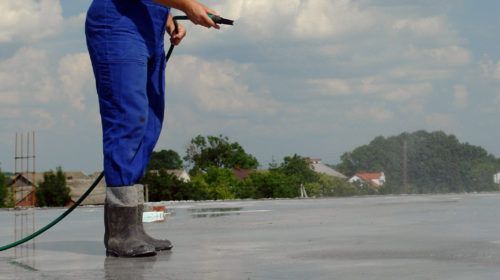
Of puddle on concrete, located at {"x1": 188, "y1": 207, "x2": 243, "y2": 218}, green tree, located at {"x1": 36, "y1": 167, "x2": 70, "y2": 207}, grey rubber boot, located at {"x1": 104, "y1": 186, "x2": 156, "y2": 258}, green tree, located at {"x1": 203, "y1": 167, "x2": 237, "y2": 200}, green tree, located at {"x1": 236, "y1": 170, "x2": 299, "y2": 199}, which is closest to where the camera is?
grey rubber boot, located at {"x1": 104, "y1": 186, "x2": 156, "y2": 258}

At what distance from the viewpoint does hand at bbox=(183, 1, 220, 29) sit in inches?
229

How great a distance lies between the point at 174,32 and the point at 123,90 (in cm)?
107

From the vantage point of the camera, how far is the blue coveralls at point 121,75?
18.9ft

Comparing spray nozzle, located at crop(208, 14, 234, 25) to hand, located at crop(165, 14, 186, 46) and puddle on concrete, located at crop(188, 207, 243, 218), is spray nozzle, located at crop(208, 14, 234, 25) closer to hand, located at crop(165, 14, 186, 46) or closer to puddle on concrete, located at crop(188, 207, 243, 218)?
hand, located at crop(165, 14, 186, 46)

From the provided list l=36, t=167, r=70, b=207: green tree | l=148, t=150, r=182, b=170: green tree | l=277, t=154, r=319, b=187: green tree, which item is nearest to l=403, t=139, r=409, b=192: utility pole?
l=36, t=167, r=70, b=207: green tree

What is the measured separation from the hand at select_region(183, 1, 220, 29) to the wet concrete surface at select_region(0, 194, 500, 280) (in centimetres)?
135

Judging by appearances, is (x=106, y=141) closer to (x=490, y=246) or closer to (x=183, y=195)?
(x=490, y=246)

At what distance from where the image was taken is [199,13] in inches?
230

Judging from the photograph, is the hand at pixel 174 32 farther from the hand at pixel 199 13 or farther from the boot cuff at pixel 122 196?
the boot cuff at pixel 122 196

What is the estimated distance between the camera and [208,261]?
16.5 feet

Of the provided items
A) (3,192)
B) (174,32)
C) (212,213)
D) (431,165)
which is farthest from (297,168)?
(174,32)

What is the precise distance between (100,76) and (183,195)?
225ft

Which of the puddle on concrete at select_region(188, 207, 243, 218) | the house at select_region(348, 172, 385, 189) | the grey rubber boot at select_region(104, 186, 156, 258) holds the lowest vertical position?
the grey rubber boot at select_region(104, 186, 156, 258)

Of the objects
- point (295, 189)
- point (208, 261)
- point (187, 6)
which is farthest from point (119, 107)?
point (295, 189)
